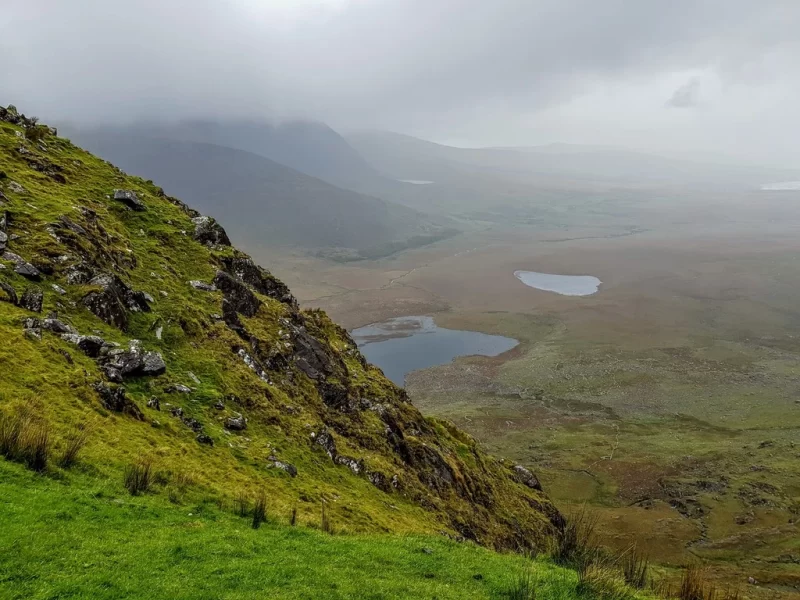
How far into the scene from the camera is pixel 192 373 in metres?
25.0

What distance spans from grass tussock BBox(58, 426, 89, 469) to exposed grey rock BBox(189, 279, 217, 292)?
15.8m

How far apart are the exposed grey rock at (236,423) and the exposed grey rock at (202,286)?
11.1m

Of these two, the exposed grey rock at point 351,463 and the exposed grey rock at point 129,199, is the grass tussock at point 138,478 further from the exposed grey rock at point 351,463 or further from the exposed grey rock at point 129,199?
the exposed grey rock at point 129,199

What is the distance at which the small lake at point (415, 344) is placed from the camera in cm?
12206

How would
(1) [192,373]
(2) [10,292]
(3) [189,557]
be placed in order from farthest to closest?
(1) [192,373], (2) [10,292], (3) [189,557]

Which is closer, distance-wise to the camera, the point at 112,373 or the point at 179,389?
the point at 112,373

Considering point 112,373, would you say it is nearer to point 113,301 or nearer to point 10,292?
point 113,301

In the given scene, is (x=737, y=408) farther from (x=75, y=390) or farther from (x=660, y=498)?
(x=75, y=390)

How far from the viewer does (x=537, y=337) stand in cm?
13088

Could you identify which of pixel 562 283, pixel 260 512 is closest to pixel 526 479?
pixel 260 512

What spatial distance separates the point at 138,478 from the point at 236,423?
7707 millimetres

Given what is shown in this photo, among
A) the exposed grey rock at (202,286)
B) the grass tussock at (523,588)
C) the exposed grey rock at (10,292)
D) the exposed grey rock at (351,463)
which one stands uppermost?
the exposed grey rock at (10,292)

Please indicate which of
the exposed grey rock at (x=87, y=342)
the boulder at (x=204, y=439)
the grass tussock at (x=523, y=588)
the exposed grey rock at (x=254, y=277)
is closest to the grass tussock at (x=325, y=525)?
the boulder at (x=204, y=439)

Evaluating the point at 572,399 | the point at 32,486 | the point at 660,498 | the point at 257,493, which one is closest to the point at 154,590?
the point at 32,486
